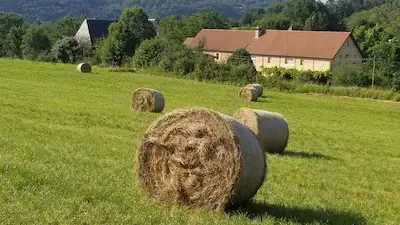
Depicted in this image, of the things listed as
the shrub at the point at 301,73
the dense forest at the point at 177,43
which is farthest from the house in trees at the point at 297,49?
the shrub at the point at 301,73

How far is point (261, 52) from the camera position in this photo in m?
90.1

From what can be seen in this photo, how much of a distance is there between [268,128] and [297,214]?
27.7 feet

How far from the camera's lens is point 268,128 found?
735 inches

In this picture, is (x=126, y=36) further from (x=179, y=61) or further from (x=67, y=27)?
(x=67, y=27)

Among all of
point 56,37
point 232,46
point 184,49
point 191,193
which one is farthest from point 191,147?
point 56,37

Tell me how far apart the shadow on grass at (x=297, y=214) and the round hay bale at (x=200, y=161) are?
29cm

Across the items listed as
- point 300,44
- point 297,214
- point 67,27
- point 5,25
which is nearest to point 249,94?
point 297,214

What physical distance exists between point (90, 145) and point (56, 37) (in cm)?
11217

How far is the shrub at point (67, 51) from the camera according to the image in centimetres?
9319

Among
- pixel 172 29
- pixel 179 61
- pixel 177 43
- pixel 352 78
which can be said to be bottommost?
pixel 352 78

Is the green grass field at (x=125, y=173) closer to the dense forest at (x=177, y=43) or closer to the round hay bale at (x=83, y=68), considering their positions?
the round hay bale at (x=83, y=68)

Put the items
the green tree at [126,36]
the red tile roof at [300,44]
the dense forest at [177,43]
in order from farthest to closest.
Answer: the green tree at [126,36] < the red tile roof at [300,44] < the dense forest at [177,43]

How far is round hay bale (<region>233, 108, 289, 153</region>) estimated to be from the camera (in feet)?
60.2

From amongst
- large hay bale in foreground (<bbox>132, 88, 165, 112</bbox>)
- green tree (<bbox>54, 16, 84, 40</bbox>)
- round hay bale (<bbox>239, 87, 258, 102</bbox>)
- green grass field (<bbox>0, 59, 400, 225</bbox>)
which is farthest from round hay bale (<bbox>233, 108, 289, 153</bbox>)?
green tree (<bbox>54, 16, 84, 40</bbox>)
